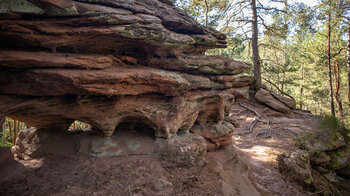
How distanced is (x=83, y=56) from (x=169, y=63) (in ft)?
8.60

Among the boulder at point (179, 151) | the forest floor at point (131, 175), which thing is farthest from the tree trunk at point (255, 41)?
the boulder at point (179, 151)

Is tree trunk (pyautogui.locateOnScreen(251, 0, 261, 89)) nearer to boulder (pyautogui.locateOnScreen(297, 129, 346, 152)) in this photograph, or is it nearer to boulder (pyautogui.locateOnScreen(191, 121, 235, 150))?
boulder (pyautogui.locateOnScreen(297, 129, 346, 152))

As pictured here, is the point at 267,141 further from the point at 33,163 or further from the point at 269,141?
the point at 33,163

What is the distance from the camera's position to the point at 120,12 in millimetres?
4883

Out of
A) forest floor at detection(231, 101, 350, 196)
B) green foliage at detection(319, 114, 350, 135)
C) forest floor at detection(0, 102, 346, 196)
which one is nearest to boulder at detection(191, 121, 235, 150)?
forest floor at detection(0, 102, 346, 196)

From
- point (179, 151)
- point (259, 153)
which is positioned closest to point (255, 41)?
point (259, 153)

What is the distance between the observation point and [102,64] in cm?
479

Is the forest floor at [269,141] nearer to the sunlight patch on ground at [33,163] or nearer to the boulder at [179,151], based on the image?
the boulder at [179,151]

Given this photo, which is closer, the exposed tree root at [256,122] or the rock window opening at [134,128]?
the rock window opening at [134,128]

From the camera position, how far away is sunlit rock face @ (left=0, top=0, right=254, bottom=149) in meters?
4.04

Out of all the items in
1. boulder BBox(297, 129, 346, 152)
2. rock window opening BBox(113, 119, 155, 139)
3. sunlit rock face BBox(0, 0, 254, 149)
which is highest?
sunlit rock face BBox(0, 0, 254, 149)

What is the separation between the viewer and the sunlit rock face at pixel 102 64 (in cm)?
404

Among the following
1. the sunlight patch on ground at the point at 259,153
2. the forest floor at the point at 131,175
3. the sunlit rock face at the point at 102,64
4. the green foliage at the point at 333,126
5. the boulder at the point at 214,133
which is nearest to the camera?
the sunlit rock face at the point at 102,64

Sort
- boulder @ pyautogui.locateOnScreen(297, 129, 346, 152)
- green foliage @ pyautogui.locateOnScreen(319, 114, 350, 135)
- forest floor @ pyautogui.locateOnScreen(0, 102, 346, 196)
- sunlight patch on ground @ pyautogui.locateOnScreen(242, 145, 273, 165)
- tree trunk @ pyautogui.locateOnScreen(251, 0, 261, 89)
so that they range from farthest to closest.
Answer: tree trunk @ pyautogui.locateOnScreen(251, 0, 261, 89) → green foliage @ pyautogui.locateOnScreen(319, 114, 350, 135) → boulder @ pyautogui.locateOnScreen(297, 129, 346, 152) → sunlight patch on ground @ pyautogui.locateOnScreen(242, 145, 273, 165) → forest floor @ pyautogui.locateOnScreen(0, 102, 346, 196)
